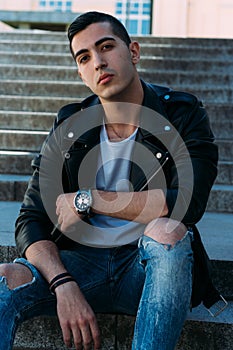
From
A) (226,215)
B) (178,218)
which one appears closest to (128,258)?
(178,218)

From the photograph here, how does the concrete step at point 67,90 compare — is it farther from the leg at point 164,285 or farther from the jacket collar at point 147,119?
the leg at point 164,285

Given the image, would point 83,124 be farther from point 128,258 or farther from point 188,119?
point 128,258

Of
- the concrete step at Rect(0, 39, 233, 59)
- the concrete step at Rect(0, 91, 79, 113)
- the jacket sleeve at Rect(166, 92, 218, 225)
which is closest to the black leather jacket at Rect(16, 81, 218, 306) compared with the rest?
the jacket sleeve at Rect(166, 92, 218, 225)

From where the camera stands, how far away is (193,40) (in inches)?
326

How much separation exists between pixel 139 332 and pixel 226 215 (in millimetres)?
2621

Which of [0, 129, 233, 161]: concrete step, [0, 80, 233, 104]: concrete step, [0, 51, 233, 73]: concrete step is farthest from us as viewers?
[0, 51, 233, 73]: concrete step

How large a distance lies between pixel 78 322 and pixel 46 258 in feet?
0.96

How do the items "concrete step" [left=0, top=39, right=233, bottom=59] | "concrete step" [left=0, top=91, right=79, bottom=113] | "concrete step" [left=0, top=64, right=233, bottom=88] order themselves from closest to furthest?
"concrete step" [left=0, top=91, right=79, bottom=113] < "concrete step" [left=0, top=64, right=233, bottom=88] < "concrete step" [left=0, top=39, right=233, bottom=59]

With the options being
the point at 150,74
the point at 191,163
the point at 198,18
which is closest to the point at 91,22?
the point at 191,163

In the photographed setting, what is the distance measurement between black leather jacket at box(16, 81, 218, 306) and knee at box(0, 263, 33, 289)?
5.5 inches

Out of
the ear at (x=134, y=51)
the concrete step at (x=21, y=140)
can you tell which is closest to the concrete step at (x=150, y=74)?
the concrete step at (x=21, y=140)

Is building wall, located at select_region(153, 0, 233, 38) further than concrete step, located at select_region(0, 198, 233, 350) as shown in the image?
Yes

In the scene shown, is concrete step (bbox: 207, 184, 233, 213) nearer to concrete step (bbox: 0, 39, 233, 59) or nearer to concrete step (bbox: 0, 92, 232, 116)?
concrete step (bbox: 0, 92, 232, 116)

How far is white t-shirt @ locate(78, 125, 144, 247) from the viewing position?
2.39 meters
